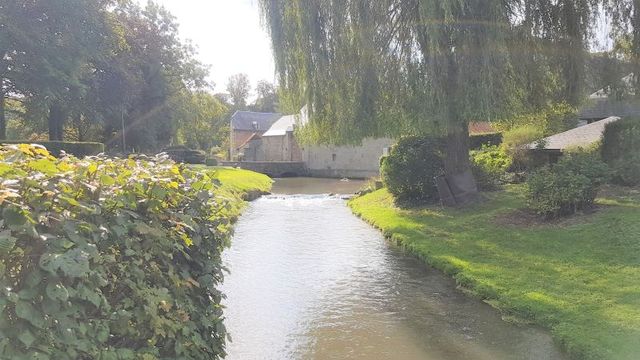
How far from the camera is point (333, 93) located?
1367 centimetres

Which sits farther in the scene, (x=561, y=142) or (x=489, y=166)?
(x=561, y=142)

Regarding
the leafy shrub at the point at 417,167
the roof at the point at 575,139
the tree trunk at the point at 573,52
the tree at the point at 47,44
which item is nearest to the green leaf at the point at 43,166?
the leafy shrub at the point at 417,167

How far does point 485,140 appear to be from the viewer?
23.2 metres

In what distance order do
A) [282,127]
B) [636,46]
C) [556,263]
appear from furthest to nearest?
[282,127]
[636,46]
[556,263]

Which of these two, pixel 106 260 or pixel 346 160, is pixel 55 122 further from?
pixel 106 260

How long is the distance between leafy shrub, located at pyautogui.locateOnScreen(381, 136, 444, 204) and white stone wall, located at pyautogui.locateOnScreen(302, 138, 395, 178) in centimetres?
2511

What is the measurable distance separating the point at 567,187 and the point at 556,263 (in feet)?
10.6

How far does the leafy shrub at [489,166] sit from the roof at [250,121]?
5528 centimetres

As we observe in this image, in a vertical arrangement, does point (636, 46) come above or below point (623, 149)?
above

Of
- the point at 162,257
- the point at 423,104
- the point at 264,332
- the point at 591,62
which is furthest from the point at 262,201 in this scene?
the point at 162,257

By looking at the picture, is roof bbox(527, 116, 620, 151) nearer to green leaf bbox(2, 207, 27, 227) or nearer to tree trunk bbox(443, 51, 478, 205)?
tree trunk bbox(443, 51, 478, 205)

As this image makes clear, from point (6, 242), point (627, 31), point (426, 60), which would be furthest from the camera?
point (627, 31)

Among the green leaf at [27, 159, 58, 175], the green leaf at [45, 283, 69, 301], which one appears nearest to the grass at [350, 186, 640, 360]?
the green leaf at [45, 283, 69, 301]

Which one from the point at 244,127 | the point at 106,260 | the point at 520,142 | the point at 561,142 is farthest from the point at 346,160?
the point at 106,260
